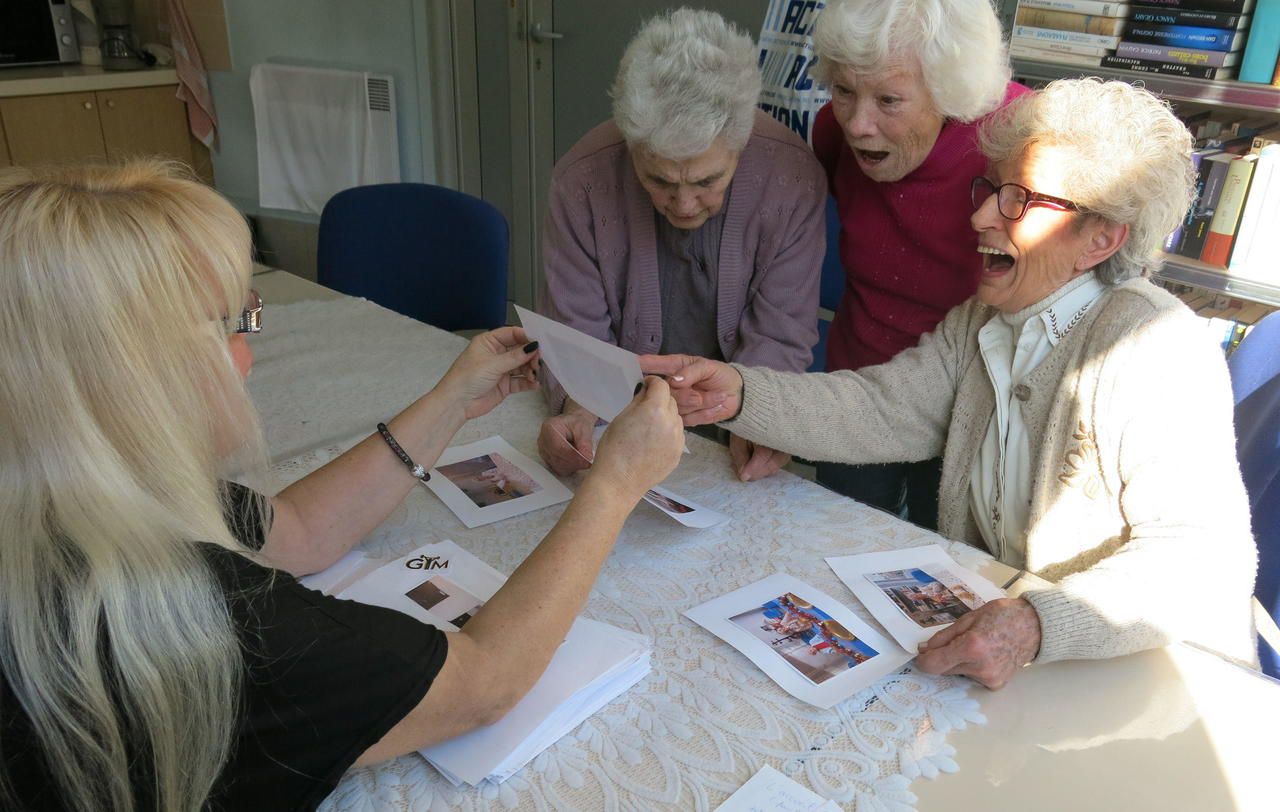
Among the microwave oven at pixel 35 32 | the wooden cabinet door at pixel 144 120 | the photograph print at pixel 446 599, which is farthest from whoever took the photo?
the wooden cabinet door at pixel 144 120

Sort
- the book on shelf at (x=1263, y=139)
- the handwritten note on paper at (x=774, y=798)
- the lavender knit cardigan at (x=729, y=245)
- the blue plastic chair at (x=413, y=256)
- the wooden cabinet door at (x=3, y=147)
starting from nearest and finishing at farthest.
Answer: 1. the handwritten note on paper at (x=774, y=798)
2. the lavender knit cardigan at (x=729, y=245)
3. the book on shelf at (x=1263, y=139)
4. the blue plastic chair at (x=413, y=256)
5. the wooden cabinet door at (x=3, y=147)

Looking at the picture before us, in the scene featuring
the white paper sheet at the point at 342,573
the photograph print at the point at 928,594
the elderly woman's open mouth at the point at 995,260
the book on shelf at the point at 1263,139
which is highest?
the book on shelf at the point at 1263,139

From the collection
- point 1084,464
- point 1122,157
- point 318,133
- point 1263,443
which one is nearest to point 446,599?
point 1084,464

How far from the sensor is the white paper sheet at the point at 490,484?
60.7 inches

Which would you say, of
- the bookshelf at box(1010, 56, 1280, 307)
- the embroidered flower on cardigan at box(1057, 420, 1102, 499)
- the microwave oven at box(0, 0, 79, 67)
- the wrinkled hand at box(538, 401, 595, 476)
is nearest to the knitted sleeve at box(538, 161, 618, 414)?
the wrinkled hand at box(538, 401, 595, 476)

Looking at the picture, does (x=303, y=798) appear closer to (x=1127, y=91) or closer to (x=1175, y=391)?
(x=1175, y=391)

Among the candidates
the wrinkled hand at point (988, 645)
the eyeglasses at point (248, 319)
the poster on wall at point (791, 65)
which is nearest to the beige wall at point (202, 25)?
the poster on wall at point (791, 65)

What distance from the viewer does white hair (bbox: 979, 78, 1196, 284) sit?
1383mm

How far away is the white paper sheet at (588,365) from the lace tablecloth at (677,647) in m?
0.19

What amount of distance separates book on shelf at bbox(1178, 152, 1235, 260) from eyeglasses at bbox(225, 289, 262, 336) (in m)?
2.52

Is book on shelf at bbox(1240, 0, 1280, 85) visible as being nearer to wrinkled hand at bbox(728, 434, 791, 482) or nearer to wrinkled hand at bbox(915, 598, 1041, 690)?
wrinkled hand at bbox(728, 434, 791, 482)

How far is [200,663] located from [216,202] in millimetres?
461

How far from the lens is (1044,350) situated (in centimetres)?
151

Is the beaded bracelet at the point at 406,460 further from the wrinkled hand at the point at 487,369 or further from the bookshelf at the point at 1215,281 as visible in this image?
the bookshelf at the point at 1215,281
